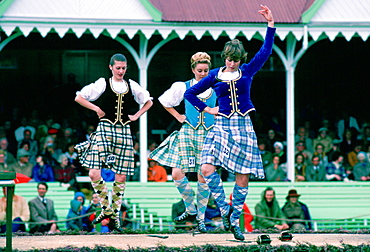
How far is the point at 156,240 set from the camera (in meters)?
8.49

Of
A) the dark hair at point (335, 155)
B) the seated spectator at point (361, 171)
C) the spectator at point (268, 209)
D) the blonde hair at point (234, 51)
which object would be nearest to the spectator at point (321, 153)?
the dark hair at point (335, 155)

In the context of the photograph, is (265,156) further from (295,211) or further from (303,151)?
(295,211)

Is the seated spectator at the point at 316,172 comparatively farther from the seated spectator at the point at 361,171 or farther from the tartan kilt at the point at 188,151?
the tartan kilt at the point at 188,151

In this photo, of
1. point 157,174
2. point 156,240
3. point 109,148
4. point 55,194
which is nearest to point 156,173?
point 157,174

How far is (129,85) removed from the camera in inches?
351

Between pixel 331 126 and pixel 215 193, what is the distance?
8.96 meters

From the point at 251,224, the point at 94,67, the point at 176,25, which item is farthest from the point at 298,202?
the point at 94,67

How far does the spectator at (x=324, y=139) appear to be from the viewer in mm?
15578

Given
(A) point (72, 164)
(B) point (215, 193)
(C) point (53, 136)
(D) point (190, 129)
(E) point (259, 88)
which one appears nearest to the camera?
(B) point (215, 193)

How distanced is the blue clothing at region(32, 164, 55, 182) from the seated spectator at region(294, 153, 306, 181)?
172 inches

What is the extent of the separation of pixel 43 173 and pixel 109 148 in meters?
5.38

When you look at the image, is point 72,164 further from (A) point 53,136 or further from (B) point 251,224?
(B) point 251,224

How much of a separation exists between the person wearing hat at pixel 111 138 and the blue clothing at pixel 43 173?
5.09m

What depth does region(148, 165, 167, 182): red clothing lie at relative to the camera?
46.5 feet
